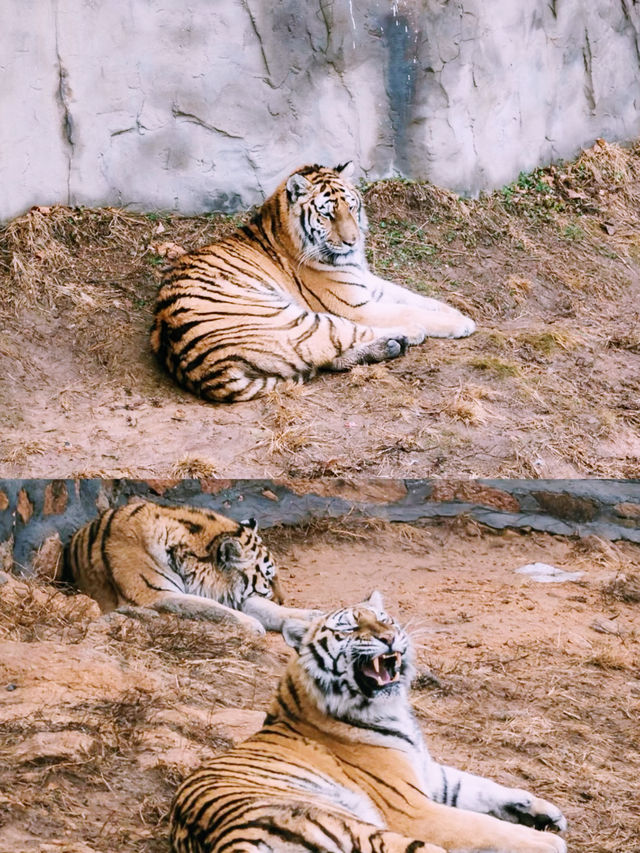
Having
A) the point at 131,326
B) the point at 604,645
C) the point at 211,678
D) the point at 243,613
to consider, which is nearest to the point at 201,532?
the point at 243,613

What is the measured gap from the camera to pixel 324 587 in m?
3.73

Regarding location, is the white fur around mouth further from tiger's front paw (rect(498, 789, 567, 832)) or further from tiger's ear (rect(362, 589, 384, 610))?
tiger's front paw (rect(498, 789, 567, 832))

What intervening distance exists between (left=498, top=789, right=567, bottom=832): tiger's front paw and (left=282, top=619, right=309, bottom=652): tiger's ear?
74cm

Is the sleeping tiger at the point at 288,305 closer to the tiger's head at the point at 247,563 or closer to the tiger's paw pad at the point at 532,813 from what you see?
the tiger's head at the point at 247,563

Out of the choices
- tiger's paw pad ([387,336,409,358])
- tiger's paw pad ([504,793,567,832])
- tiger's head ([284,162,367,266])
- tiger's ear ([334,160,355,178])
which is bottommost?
tiger's paw pad ([504,793,567,832])

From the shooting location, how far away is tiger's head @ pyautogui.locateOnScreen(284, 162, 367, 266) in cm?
584

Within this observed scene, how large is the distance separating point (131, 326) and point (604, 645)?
3026 mm

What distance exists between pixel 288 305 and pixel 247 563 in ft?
6.71

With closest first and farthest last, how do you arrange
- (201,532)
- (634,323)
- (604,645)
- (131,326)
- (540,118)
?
(604,645), (201,532), (131,326), (634,323), (540,118)

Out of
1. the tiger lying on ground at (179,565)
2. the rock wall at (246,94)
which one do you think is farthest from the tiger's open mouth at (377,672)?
the rock wall at (246,94)

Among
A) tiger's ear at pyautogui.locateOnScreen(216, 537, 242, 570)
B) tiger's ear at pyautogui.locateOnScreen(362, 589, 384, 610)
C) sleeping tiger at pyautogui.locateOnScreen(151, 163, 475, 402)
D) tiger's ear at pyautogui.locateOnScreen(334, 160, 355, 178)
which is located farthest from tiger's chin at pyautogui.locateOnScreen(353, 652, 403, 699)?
tiger's ear at pyautogui.locateOnScreen(334, 160, 355, 178)

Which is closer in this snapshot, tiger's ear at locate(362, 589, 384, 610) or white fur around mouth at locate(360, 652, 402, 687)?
white fur around mouth at locate(360, 652, 402, 687)

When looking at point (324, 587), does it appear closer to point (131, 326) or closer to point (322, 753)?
point (322, 753)

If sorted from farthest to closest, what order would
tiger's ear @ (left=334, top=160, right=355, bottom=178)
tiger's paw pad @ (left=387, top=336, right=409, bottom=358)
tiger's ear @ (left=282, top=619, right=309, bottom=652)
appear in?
tiger's ear @ (left=334, top=160, right=355, bottom=178), tiger's paw pad @ (left=387, top=336, right=409, bottom=358), tiger's ear @ (left=282, top=619, right=309, bottom=652)
